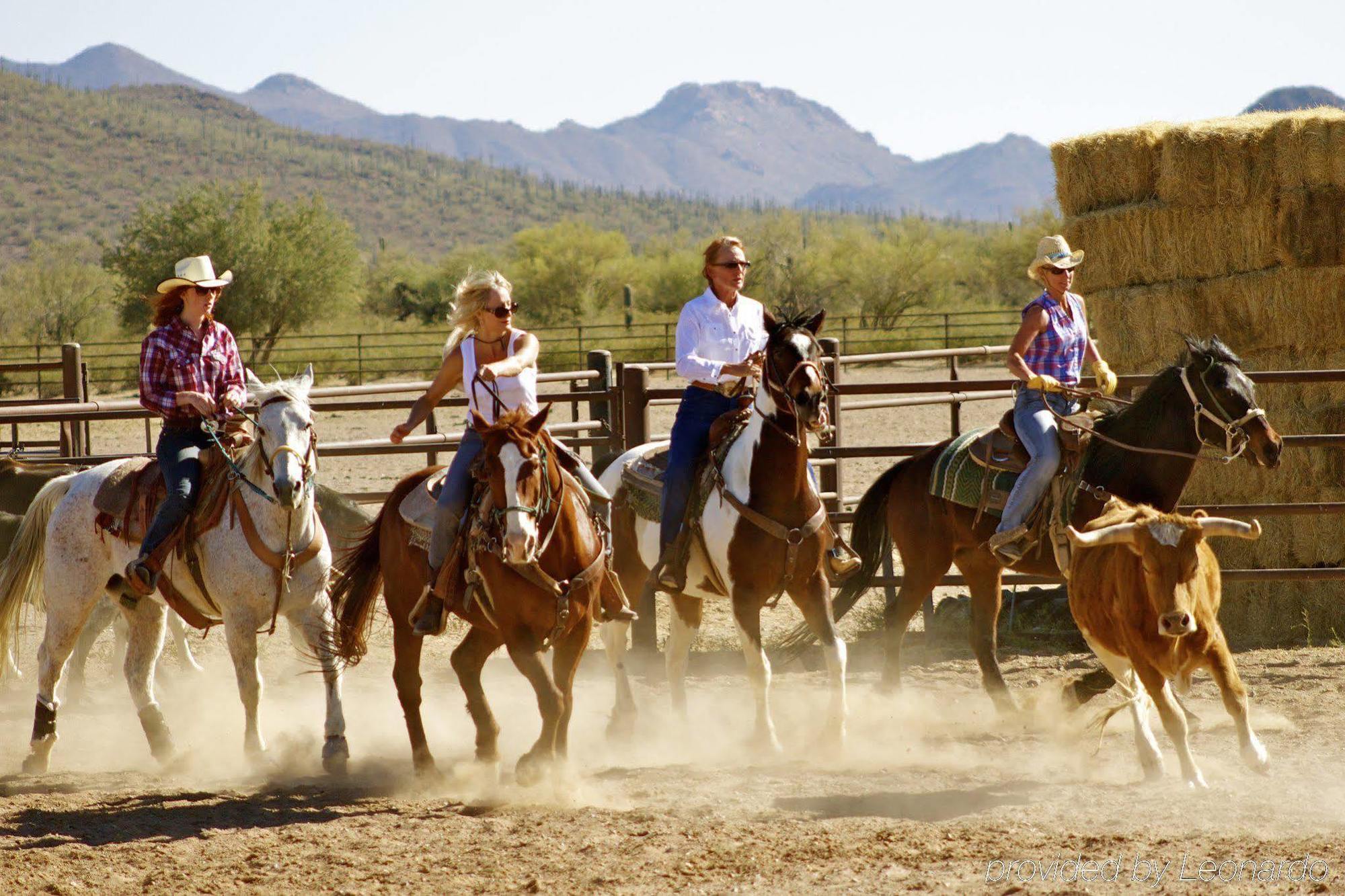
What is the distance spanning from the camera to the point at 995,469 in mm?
7109

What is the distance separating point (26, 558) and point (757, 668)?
368cm

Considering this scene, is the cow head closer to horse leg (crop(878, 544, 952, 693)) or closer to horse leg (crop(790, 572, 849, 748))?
horse leg (crop(790, 572, 849, 748))

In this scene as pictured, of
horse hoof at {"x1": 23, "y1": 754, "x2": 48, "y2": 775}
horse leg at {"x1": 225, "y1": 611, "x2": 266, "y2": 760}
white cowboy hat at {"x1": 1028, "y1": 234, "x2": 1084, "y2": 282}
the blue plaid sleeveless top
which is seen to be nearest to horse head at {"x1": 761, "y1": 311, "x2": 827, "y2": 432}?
the blue plaid sleeveless top

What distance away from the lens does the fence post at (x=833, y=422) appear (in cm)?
896

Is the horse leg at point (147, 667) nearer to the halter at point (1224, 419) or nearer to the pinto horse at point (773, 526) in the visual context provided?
the pinto horse at point (773, 526)

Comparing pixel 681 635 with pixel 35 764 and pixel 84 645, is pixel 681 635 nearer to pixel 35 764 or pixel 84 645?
pixel 35 764

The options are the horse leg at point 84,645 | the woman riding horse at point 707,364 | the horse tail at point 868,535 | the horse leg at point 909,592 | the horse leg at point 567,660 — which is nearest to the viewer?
the horse leg at point 567,660

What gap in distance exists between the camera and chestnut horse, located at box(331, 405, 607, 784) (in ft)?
17.6

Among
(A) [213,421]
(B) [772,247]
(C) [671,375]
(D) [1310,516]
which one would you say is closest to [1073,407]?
(D) [1310,516]

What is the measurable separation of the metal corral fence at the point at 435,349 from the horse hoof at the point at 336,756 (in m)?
20.7

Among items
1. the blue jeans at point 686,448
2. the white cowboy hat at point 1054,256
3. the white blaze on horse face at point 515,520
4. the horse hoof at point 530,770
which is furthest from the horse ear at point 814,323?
the horse hoof at point 530,770

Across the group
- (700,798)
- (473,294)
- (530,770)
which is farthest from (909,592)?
(473,294)

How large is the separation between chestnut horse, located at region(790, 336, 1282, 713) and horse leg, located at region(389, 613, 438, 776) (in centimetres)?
267

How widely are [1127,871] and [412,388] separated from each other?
20.3 feet
